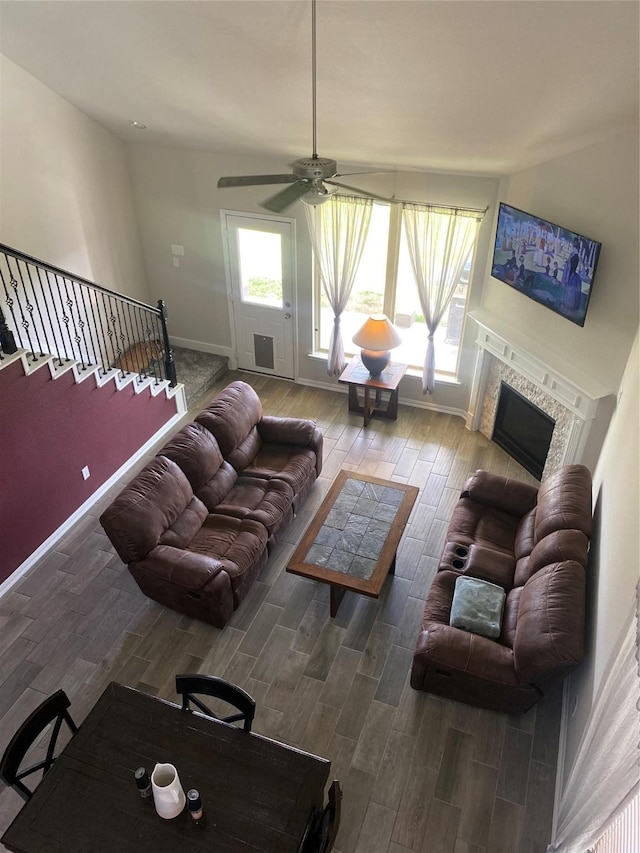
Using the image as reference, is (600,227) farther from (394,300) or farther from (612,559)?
(612,559)

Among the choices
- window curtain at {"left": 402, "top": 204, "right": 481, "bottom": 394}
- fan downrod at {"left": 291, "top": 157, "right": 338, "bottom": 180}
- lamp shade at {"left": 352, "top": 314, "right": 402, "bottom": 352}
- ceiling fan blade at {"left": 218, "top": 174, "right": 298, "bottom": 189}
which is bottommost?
lamp shade at {"left": 352, "top": 314, "right": 402, "bottom": 352}

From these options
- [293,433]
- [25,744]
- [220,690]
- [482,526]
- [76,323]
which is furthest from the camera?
[76,323]

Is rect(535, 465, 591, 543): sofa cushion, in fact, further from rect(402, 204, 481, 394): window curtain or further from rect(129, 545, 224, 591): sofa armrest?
rect(402, 204, 481, 394): window curtain

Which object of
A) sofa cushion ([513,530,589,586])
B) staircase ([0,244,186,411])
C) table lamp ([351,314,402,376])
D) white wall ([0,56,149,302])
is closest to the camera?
sofa cushion ([513,530,589,586])

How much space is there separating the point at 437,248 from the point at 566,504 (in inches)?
130

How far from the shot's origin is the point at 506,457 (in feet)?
21.4

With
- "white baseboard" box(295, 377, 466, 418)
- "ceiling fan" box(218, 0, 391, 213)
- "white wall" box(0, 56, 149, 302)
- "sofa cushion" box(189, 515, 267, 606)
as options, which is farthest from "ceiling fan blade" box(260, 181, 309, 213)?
"white baseboard" box(295, 377, 466, 418)

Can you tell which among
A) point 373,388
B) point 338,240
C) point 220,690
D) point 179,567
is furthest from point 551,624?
point 338,240

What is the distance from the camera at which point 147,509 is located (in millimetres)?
4488

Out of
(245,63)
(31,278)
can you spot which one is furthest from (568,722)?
(31,278)

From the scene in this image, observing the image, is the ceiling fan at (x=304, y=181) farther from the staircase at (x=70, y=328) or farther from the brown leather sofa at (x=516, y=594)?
the brown leather sofa at (x=516, y=594)

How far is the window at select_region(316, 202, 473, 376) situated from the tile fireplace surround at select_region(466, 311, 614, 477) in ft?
1.50

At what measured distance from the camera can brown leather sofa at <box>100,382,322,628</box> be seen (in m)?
4.36

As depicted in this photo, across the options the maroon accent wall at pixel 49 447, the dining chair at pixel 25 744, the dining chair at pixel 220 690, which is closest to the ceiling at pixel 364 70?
the maroon accent wall at pixel 49 447
